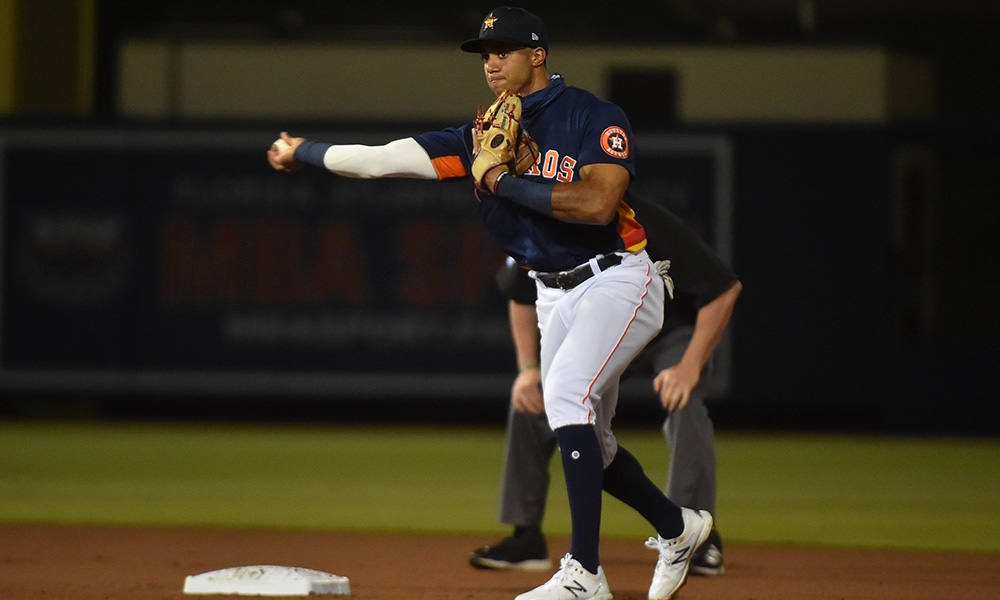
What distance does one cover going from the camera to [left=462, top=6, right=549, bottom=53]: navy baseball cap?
4.26 metres

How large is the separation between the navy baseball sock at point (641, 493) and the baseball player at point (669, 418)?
58 centimetres

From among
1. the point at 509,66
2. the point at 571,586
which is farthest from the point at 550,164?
the point at 571,586

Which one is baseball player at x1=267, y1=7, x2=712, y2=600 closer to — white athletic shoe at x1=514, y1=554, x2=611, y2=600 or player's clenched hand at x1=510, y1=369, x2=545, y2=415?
white athletic shoe at x1=514, y1=554, x2=611, y2=600

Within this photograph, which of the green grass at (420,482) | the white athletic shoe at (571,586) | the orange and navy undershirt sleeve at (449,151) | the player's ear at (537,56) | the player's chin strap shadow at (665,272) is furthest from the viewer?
the green grass at (420,482)

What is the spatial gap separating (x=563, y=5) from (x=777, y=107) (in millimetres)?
4588

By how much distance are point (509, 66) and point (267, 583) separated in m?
1.94

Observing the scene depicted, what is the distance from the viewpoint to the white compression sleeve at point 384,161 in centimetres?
446

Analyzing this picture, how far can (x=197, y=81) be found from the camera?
47.0 feet

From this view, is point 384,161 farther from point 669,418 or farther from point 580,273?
point 669,418

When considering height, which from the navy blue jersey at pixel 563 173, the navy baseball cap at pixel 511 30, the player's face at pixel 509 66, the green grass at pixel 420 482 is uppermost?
the navy baseball cap at pixel 511 30

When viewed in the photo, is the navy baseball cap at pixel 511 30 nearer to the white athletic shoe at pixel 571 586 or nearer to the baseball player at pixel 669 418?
the baseball player at pixel 669 418

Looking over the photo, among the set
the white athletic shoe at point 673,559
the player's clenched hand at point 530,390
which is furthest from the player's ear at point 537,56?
the white athletic shoe at point 673,559

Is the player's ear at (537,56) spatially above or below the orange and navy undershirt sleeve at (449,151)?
above

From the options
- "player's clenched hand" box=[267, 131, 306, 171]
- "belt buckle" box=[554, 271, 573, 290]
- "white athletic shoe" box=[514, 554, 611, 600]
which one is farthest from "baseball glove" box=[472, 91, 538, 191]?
"white athletic shoe" box=[514, 554, 611, 600]
